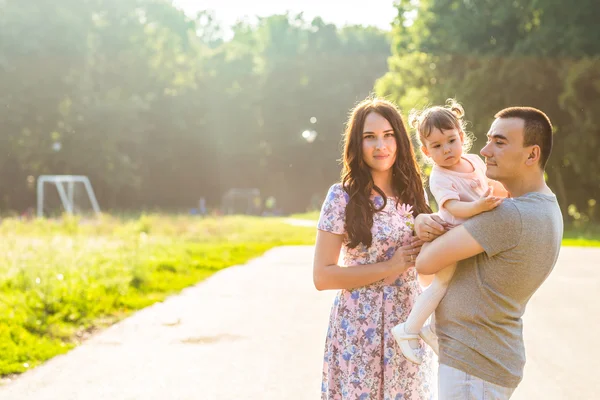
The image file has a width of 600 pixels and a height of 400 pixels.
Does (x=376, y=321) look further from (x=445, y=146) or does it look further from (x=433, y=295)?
(x=445, y=146)

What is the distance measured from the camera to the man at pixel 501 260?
9.80 ft

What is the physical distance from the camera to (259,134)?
5966 centimetres

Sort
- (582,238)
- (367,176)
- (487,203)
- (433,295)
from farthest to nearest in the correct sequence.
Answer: (582,238), (367,176), (433,295), (487,203)

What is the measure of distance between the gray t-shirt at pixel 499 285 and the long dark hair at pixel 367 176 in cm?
60

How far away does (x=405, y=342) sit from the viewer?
3465 millimetres

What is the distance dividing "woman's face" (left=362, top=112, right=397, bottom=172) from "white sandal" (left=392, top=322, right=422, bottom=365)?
68cm

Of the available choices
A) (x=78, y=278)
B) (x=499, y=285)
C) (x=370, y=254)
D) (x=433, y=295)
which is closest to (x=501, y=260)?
(x=499, y=285)

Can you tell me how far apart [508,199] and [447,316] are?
0.47 metres

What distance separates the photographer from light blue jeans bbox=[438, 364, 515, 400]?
10.0ft

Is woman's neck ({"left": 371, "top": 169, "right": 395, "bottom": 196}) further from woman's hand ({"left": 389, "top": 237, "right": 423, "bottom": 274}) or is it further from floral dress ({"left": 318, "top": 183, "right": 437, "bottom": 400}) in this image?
woman's hand ({"left": 389, "top": 237, "right": 423, "bottom": 274})

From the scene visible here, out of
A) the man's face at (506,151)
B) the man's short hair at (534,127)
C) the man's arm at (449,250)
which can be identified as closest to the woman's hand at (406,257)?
the man's arm at (449,250)

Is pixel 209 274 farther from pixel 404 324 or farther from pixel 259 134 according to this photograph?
pixel 259 134

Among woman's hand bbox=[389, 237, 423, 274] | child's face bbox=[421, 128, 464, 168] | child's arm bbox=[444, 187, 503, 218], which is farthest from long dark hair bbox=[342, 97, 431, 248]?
child's arm bbox=[444, 187, 503, 218]

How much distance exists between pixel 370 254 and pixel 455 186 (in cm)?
58
